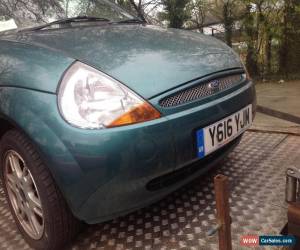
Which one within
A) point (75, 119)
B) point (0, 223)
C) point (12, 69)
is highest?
point (12, 69)

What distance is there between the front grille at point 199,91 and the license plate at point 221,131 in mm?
154

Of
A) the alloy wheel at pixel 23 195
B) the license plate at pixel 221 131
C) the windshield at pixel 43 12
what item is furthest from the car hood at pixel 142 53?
the alloy wheel at pixel 23 195

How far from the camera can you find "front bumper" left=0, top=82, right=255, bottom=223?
150 centimetres

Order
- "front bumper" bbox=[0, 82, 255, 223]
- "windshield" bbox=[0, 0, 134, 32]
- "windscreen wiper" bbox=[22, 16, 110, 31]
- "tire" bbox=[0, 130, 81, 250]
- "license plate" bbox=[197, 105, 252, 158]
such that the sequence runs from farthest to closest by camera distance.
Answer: "windshield" bbox=[0, 0, 134, 32] < "windscreen wiper" bbox=[22, 16, 110, 31] < "license plate" bbox=[197, 105, 252, 158] < "tire" bbox=[0, 130, 81, 250] < "front bumper" bbox=[0, 82, 255, 223]

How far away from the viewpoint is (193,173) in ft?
6.24

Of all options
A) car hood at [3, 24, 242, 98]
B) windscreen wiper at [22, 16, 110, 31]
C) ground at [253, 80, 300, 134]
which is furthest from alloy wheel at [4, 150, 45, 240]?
ground at [253, 80, 300, 134]

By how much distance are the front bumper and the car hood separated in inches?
8.0

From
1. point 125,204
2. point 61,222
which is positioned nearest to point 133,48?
point 125,204

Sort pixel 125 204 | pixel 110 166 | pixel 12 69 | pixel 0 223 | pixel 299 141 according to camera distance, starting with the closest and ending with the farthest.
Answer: pixel 110 166, pixel 125 204, pixel 12 69, pixel 0 223, pixel 299 141

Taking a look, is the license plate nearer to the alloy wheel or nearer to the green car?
the green car

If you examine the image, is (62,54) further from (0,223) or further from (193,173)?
(0,223)

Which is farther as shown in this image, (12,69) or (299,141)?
(299,141)

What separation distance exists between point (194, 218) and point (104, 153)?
2.36 ft

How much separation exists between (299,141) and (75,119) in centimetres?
199
